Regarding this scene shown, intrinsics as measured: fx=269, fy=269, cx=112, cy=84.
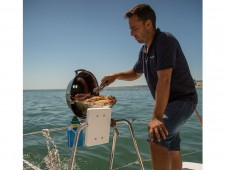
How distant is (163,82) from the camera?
1408mm

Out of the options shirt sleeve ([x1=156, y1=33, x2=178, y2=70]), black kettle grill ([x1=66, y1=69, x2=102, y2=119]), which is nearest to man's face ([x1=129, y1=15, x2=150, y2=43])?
shirt sleeve ([x1=156, y1=33, x2=178, y2=70])

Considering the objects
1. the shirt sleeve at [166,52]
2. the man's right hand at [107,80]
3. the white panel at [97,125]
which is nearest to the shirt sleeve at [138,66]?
the man's right hand at [107,80]

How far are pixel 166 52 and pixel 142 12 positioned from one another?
284mm

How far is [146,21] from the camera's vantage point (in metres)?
1.54

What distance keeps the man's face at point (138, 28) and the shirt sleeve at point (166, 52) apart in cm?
12

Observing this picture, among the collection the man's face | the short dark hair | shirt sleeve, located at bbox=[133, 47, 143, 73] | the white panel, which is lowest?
the white panel

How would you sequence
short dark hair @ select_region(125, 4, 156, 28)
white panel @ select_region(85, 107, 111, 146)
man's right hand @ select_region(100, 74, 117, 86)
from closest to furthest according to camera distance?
white panel @ select_region(85, 107, 111, 146), short dark hair @ select_region(125, 4, 156, 28), man's right hand @ select_region(100, 74, 117, 86)

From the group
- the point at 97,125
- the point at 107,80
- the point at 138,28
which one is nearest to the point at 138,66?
Result: the point at 107,80

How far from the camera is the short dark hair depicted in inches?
60.2

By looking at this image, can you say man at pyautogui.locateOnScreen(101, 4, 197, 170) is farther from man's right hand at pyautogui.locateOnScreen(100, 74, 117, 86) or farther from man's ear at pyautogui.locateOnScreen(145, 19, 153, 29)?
man's right hand at pyautogui.locateOnScreen(100, 74, 117, 86)

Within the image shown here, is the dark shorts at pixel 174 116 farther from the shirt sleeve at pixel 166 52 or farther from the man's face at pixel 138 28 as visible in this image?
the man's face at pixel 138 28
